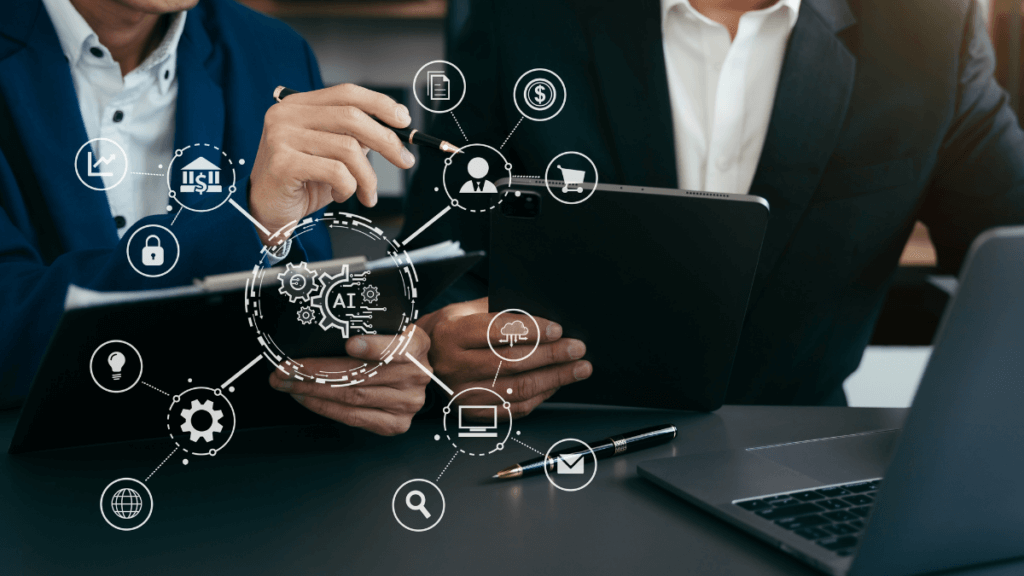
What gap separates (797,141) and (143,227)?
779mm

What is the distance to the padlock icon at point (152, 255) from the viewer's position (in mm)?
591

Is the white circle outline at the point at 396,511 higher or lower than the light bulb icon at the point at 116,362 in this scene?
lower

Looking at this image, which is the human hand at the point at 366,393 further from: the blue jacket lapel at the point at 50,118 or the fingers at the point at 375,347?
the blue jacket lapel at the point at 50,118

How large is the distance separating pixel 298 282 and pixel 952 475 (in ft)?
1.29

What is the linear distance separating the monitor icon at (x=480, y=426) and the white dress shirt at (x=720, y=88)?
502mm

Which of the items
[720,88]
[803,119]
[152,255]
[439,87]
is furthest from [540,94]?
[152,255]

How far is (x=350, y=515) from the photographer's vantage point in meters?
0.42

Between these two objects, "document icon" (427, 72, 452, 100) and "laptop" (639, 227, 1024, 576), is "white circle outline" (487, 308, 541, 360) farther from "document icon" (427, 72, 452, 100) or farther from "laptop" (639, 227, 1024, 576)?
"document icon" (427, 72, 452, 100)

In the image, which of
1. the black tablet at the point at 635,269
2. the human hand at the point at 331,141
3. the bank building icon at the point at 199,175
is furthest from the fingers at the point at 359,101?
the bank building icon at the point at 199,175

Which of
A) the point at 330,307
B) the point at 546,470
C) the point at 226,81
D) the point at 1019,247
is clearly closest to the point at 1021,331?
the point at 1019,247

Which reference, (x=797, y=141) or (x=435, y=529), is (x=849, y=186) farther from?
(x=435, y=529)

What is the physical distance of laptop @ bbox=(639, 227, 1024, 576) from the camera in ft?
0.89

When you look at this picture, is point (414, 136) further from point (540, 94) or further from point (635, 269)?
point (540, 94)

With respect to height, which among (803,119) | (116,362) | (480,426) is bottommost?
(480,426)
